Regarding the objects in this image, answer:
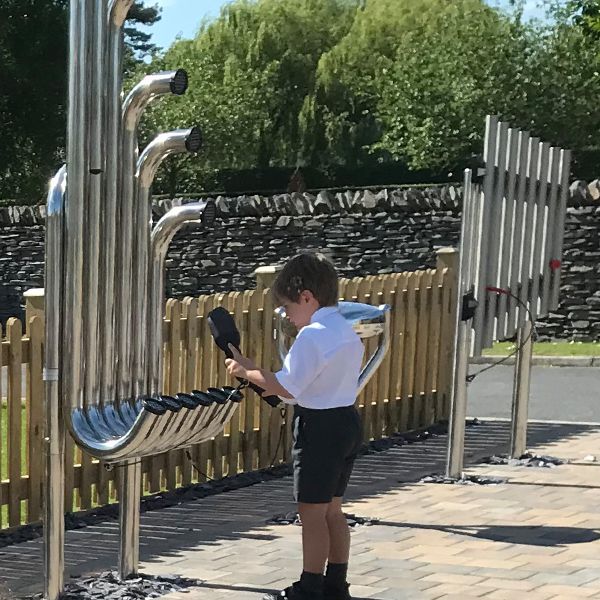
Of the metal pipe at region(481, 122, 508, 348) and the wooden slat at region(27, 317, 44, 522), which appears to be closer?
the wooden slat at region(27, 317, 44, 522)

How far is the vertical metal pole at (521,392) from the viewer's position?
8.73m

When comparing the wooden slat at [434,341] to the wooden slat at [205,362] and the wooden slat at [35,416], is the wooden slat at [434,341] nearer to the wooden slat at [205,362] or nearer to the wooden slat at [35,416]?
the wooden slat at [205,362]

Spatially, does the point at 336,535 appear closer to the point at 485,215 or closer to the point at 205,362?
the point at 205,362

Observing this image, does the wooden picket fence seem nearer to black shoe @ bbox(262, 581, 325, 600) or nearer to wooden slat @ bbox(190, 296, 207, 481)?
wooden slat @ bbox(190, 296, 207, 481)

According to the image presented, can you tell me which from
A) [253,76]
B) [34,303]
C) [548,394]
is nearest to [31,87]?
[253,76]

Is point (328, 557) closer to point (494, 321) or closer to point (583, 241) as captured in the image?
point (494, 321)

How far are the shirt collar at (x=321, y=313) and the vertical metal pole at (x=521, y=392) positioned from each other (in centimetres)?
380

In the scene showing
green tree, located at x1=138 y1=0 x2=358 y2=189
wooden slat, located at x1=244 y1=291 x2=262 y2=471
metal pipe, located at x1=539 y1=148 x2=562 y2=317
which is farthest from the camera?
green tree, located at x1=138 y1=0 x2=358 y2=189

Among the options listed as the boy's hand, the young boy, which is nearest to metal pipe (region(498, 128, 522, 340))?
the young boy

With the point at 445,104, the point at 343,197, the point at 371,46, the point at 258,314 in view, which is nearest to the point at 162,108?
the point at 371,46

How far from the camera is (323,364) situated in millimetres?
4992

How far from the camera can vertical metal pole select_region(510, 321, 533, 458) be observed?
8.73 meters

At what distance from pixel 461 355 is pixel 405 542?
195 centimetres

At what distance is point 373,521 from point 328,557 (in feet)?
5.33
